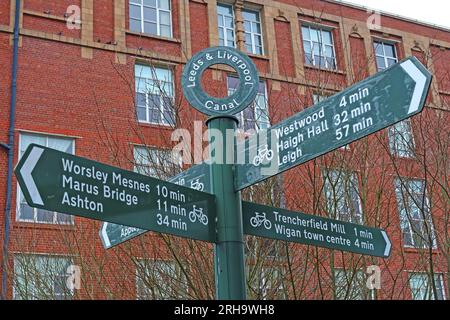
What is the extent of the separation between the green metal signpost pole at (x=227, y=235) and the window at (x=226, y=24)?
17.5 meters

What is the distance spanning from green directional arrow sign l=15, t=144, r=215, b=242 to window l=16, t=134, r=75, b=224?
9177mm

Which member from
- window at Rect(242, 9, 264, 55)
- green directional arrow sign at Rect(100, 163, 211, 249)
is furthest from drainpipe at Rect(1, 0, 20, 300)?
green directional arrow sign at Rect(100, 163, 211, 249)

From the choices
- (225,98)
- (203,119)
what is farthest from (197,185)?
(203,119)

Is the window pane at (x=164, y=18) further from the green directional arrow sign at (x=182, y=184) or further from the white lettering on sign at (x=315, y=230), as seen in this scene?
the white lettering on sign at (x=315, y=230)

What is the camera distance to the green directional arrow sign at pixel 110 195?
336cm

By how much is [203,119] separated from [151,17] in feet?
29.5

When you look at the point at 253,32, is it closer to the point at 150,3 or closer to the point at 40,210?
the point at 150,3

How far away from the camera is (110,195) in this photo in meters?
3.67

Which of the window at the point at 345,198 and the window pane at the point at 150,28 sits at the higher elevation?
the window pane at the point at 150,28

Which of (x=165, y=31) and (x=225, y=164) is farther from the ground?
(x=165, y=31)

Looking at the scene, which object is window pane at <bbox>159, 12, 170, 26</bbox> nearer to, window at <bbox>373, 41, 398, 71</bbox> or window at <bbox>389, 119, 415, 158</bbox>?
window at <bbox>373, 41, 398, 71</bbox>

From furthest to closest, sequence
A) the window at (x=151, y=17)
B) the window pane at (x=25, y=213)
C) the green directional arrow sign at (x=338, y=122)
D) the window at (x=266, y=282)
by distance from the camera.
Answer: the window at (x=151, y=17) < the window pane at (x=25, y=213) < the window at (x=266, y=282) < the green directional arrow sign at (x=338, y=122)

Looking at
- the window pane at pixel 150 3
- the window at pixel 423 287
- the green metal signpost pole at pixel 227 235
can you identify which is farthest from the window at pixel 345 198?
the window pane at pixel 150 3

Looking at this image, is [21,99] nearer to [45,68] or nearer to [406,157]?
[45,68]
